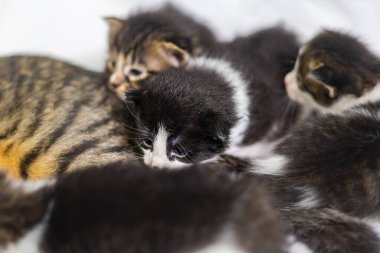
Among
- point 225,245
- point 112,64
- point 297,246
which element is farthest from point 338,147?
point 112,64

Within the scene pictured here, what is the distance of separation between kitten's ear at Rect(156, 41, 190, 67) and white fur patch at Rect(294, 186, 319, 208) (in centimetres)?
91

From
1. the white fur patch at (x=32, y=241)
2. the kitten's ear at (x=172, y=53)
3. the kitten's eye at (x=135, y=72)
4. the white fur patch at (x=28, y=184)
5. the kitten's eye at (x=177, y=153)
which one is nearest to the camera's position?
the white fur patch at (x=32, y=241)

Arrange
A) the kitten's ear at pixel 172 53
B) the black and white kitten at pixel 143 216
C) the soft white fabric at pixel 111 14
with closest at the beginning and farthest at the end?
1. the black and white kitten at pixel 143 216
2. the kitten's ear at pixel 172 53
3. the soft white fabric at pixel 111 14

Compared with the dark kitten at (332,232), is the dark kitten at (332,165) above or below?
above

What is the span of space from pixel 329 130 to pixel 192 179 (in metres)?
0.87

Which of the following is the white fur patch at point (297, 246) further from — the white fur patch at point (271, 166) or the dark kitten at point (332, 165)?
the white fur patch at point (271, 166)

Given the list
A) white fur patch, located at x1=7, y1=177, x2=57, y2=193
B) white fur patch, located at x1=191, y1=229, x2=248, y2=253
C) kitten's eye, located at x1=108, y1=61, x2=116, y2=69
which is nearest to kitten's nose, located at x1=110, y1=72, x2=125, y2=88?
kitten's eye, located at x1=108, y1=61, x2=116, y2=69

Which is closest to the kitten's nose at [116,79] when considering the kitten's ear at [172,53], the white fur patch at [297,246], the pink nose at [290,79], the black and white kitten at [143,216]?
the kitten's ear at [172,53]

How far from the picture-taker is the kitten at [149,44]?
2596mm

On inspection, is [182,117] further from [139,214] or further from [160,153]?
[139,214]

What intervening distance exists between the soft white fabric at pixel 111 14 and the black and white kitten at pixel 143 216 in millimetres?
1571

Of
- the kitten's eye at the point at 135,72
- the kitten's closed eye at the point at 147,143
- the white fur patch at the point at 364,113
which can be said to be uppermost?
the white fur patch at the point at 364,113

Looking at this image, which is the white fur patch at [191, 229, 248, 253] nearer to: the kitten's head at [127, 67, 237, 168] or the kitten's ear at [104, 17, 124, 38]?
the kitten's head at [127, 67, 237, 168]

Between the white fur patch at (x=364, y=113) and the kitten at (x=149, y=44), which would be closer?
the white fur patch at (x=364, y=113)
